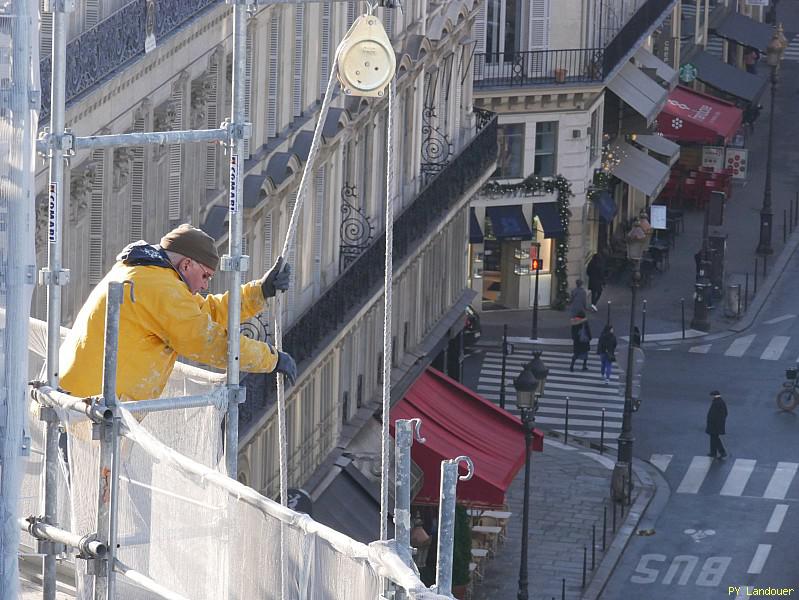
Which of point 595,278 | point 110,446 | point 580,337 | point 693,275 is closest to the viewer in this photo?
point 110,446

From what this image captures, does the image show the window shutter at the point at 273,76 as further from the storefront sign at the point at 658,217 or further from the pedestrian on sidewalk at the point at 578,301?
the storefront sign at the point at 658,217

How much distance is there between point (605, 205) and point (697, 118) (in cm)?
1111

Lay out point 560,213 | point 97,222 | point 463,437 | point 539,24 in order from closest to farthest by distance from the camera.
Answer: point 97,222 → point 463,437 → point 539,24 → point 560,213

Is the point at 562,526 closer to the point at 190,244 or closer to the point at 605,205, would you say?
the point at 605,205

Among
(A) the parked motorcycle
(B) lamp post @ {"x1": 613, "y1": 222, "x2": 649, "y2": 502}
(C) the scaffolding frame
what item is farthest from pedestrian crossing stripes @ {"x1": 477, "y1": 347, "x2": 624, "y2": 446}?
(C) the scaffolding frame

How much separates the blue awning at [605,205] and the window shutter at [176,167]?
121 ft

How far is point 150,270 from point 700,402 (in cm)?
4193

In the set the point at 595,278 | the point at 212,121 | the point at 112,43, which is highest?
the point at 112,43

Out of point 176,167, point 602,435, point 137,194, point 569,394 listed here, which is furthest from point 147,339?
point 569,394

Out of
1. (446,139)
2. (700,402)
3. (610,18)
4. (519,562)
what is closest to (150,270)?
(519,562)

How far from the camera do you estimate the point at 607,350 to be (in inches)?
2269

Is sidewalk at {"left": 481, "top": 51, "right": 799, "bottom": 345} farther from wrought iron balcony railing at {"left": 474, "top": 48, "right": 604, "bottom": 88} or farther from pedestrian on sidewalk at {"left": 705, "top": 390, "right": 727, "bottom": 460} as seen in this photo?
pedestrian on sidewalk at {"left": 705, "top": 390, "right": 727, "bottom": 460}

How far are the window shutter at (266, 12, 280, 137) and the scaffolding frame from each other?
19.4 metres

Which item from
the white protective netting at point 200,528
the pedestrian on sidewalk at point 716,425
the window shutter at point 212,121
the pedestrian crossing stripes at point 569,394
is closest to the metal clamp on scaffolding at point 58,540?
the white protective netting at point 200,528
